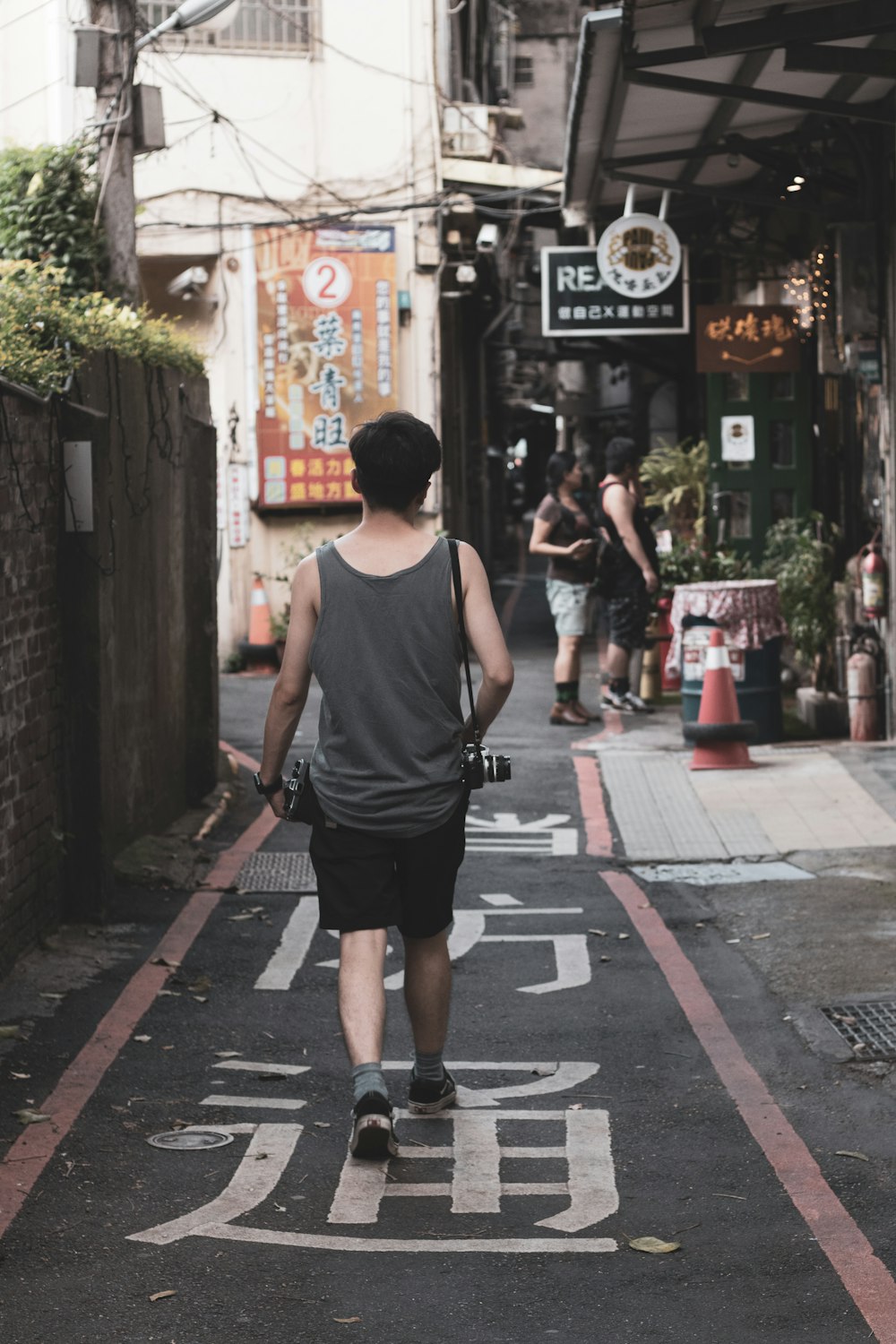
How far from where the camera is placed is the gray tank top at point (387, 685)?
197 inches

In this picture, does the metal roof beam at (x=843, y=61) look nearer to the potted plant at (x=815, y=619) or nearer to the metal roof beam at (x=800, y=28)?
the metal roof beam at (x=800, y=28)

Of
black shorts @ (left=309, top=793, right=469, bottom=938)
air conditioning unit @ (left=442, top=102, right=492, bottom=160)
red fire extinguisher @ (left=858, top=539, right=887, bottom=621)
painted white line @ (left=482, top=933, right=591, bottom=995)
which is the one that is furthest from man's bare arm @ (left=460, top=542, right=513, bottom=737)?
air conditioning unit @ (left=442, top=102, right=492, bottom=160)

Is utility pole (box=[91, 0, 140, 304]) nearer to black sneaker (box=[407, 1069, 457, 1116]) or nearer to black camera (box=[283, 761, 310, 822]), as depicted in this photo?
black camera (box=[283, 761, 310, 822])

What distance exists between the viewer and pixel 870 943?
7.29 m

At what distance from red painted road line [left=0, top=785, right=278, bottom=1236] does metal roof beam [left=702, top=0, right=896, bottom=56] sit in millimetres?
5014

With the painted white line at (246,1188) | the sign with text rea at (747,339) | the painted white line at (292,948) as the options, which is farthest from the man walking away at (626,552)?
the painted white line at (246,1188)

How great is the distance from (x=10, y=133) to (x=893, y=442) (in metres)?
10.8

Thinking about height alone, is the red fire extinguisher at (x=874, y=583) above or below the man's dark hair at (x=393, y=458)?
below

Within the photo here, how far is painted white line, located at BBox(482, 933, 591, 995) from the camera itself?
6.94m

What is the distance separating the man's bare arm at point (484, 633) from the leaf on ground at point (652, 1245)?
150 centimetres

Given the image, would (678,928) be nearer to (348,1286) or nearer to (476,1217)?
(476,1217)

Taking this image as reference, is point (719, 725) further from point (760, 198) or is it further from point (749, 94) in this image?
point (749, 94)

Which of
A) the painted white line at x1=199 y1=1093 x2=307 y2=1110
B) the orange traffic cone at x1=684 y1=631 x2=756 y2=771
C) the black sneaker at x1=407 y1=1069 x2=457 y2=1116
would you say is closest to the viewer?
the black sneaker at x1=407 y1=1069 x2=457 y2=1116

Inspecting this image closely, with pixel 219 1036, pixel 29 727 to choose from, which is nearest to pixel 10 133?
pixel 29 727
